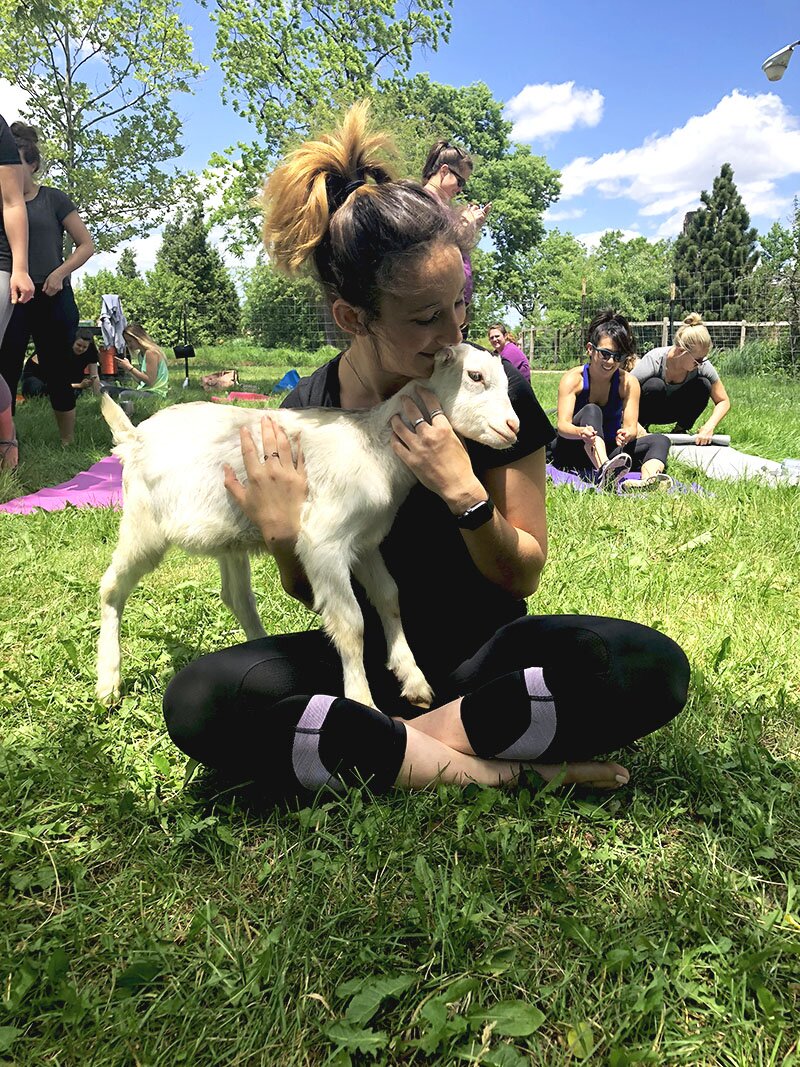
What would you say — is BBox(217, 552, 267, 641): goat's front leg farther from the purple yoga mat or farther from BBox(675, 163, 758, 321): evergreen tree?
BBox(675, 163, 758, 321): evergreen tree

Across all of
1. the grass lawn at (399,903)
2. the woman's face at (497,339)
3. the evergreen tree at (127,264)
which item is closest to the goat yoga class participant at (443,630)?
the grass lawn at (399,903)

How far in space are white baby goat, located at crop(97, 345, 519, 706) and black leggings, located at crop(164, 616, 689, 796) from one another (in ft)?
0.52

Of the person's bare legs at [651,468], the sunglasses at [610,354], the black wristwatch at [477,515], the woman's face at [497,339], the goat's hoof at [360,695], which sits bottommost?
the person's bare legs at [651,468]

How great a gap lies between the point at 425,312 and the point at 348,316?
0.88 ft

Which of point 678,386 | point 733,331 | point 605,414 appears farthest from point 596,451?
point 733,331

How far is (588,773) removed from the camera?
1972 mm

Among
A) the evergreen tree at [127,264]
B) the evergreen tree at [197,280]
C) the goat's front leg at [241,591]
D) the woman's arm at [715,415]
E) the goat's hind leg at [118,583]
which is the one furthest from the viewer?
the evergreen tree at [127,264]

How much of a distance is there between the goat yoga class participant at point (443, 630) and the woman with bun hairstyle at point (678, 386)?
5.18 m

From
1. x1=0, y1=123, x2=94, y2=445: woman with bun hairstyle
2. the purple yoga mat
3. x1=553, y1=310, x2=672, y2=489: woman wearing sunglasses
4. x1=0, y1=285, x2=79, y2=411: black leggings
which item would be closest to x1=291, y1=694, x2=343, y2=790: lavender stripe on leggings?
the purple yoga mat

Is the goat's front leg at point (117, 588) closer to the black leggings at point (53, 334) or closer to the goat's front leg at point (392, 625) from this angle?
the goat's front leg at point (392, 625)

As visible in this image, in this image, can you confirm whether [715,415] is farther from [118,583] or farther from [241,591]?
[118,583]

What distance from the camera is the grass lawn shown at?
4.31 feet

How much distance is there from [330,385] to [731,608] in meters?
1.97

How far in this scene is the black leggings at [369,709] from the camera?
72.1 inches
